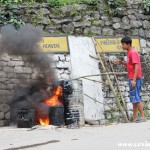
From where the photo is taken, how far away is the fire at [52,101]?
30.9 ft

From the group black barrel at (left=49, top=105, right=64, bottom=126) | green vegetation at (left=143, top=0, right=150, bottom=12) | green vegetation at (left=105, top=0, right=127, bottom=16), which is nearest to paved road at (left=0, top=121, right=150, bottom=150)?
black barrel at (left=49, top=105, right=64, bottom=126)

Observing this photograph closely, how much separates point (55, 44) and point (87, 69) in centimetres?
113

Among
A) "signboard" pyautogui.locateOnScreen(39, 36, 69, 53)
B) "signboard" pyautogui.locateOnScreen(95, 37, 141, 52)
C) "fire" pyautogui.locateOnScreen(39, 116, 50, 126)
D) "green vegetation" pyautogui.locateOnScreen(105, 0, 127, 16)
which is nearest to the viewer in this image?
"fire" pyautogui.locateOnScreen(39, 116, 50, 126)

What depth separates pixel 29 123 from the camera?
9.16 m

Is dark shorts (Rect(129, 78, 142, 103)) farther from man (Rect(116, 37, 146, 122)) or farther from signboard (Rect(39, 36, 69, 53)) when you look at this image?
signboard (Rect(39, 36, 69, 53))

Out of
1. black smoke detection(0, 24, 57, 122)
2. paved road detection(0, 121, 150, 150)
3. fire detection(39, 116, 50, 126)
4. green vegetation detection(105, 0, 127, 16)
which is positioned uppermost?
green vegetation detection(105, 0, 127, 16)

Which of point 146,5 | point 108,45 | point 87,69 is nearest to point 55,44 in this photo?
point 87,69

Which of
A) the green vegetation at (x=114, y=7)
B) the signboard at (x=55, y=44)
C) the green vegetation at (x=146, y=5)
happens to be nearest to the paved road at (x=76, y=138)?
the signboard at (x=55, y=44)

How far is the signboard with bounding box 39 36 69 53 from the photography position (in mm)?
10719

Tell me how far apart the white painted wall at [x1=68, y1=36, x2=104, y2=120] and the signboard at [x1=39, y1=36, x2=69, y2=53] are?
0.60ft

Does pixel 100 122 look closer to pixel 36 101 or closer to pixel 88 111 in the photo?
pixel 88 111

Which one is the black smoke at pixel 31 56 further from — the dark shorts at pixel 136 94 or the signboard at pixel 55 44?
the dark shorts at pixel 136 94

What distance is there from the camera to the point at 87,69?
36.2 feet

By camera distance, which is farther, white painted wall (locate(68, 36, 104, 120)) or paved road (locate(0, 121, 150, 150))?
white painted wall (locate(68, 36, 104, 120))
